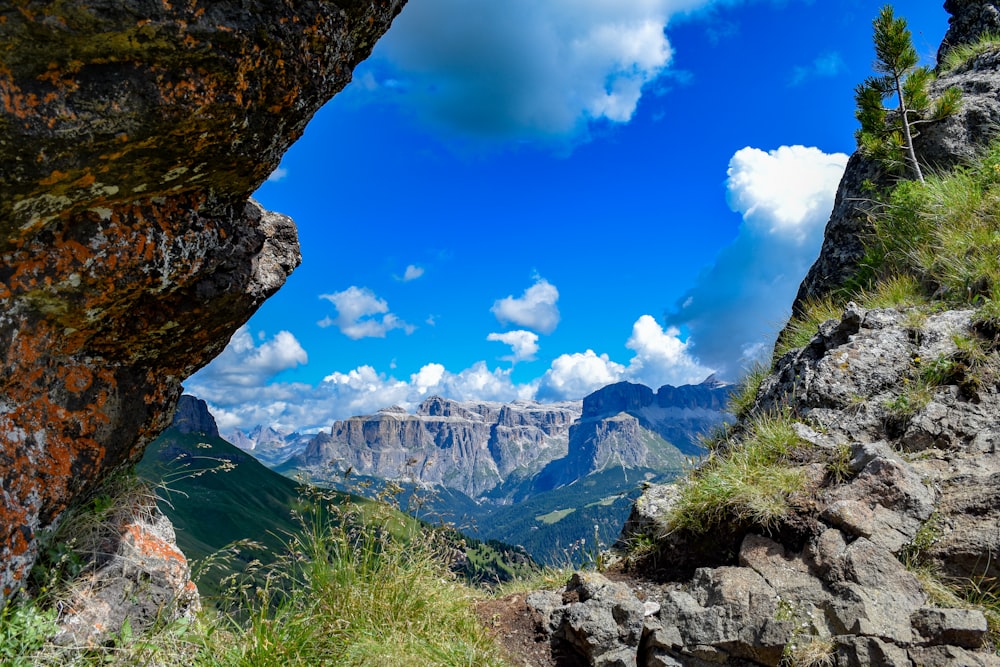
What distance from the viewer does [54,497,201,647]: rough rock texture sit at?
17.9 feet

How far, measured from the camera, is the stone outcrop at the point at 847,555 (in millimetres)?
5203

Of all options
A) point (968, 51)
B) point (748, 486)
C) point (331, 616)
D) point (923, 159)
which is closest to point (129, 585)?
point (331, 616)

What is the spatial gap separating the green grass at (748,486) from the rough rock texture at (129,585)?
6495 mm

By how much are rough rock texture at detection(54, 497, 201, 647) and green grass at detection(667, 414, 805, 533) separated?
649 cm

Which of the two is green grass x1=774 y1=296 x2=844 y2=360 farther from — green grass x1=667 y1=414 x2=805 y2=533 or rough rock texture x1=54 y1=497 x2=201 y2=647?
rough rock texture x1=54 y1=497 x2=201 y2=647

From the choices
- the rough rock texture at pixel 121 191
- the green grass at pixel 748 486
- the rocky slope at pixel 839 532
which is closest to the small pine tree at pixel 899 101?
the rocky slope at pixel 839 532

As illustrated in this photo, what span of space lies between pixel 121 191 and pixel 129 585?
4.32 meters

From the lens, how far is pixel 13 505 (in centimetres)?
521

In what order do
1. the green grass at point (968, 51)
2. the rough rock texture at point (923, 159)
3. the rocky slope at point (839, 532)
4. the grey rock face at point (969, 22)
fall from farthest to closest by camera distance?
the grey rock face at point (969, 22) → the green grass at point (968, 51) → the rough rock texture at point (923, 159) → the rocky slope at point (839, 532)

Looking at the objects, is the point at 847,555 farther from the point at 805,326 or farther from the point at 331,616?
the point at 805,326

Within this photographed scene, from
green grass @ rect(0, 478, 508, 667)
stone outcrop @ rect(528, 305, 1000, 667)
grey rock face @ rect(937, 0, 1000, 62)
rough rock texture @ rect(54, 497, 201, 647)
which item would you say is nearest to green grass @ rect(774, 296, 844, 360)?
stone outcrop @ rect(528, 305, 1000, 667)

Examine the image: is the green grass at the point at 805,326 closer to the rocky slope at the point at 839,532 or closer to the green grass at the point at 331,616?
the rocky slope at the point at 839,532

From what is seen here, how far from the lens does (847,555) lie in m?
5.93

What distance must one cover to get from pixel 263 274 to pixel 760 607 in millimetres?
7510
